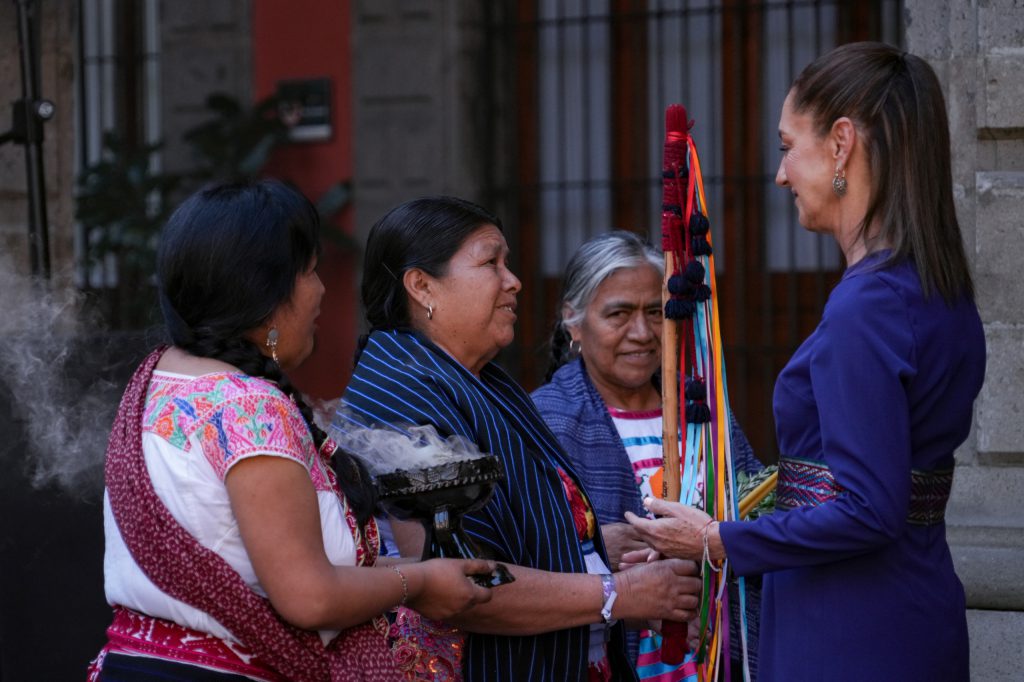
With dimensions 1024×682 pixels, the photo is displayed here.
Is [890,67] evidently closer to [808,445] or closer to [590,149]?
[808,445]

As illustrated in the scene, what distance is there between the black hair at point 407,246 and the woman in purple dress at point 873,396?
72cm

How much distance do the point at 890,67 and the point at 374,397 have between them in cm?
113

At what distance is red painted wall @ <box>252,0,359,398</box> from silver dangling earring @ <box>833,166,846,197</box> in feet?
14.4

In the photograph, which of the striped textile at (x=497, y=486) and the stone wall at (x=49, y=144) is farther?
the stone wall at (x=49, y=144)

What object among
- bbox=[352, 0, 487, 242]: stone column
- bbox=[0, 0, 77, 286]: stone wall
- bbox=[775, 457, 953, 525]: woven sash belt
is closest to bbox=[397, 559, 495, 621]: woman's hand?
bbox=[775, 457, 953, 525]: woven sash belt

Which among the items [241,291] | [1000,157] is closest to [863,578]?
[241,291]

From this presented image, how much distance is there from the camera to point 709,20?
621cm

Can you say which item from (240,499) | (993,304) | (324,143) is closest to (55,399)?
(240,499)

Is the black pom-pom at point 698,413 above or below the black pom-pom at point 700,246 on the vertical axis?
below

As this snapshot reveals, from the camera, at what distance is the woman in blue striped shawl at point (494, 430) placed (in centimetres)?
261

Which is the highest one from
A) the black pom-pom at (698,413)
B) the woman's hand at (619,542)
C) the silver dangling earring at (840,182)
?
the silver dangling earring at (840,182)

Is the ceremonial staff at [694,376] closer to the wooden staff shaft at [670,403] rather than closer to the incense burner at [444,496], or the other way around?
the wooden staff shaft at [670,403]

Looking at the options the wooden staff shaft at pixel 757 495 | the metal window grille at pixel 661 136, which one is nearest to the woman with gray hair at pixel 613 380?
the wooden staff shaft at pixel 757 495

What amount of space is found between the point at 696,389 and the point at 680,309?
0.56 feet
